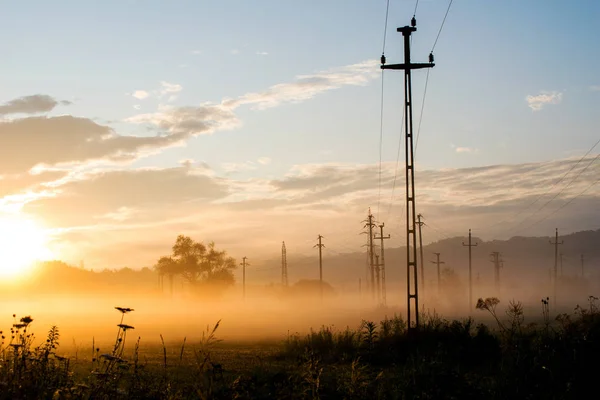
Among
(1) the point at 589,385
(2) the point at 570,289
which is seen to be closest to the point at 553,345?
(1) the point at 589,385

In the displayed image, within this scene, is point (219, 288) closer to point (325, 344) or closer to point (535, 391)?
point (325, 344)

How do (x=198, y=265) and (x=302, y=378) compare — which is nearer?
(x=302, y=378)

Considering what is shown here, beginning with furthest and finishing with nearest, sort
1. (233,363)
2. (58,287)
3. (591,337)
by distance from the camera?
1. (58,287)
2. (233,363)
3. (591,337)

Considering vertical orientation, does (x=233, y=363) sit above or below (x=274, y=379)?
below

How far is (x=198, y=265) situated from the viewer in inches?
4186

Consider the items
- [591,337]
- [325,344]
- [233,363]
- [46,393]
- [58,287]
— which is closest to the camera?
[46,393]

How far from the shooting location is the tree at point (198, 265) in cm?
10594

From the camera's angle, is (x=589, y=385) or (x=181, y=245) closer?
(x=589, y=385)

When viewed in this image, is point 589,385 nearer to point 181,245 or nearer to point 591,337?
point 591,337

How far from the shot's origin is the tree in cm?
10594

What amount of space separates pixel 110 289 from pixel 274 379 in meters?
183

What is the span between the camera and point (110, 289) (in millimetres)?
187250

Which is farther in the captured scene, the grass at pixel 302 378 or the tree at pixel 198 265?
the tree at pixel 198 265

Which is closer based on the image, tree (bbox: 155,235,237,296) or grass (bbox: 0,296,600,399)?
grass (bbox: 0,296,600,399)
